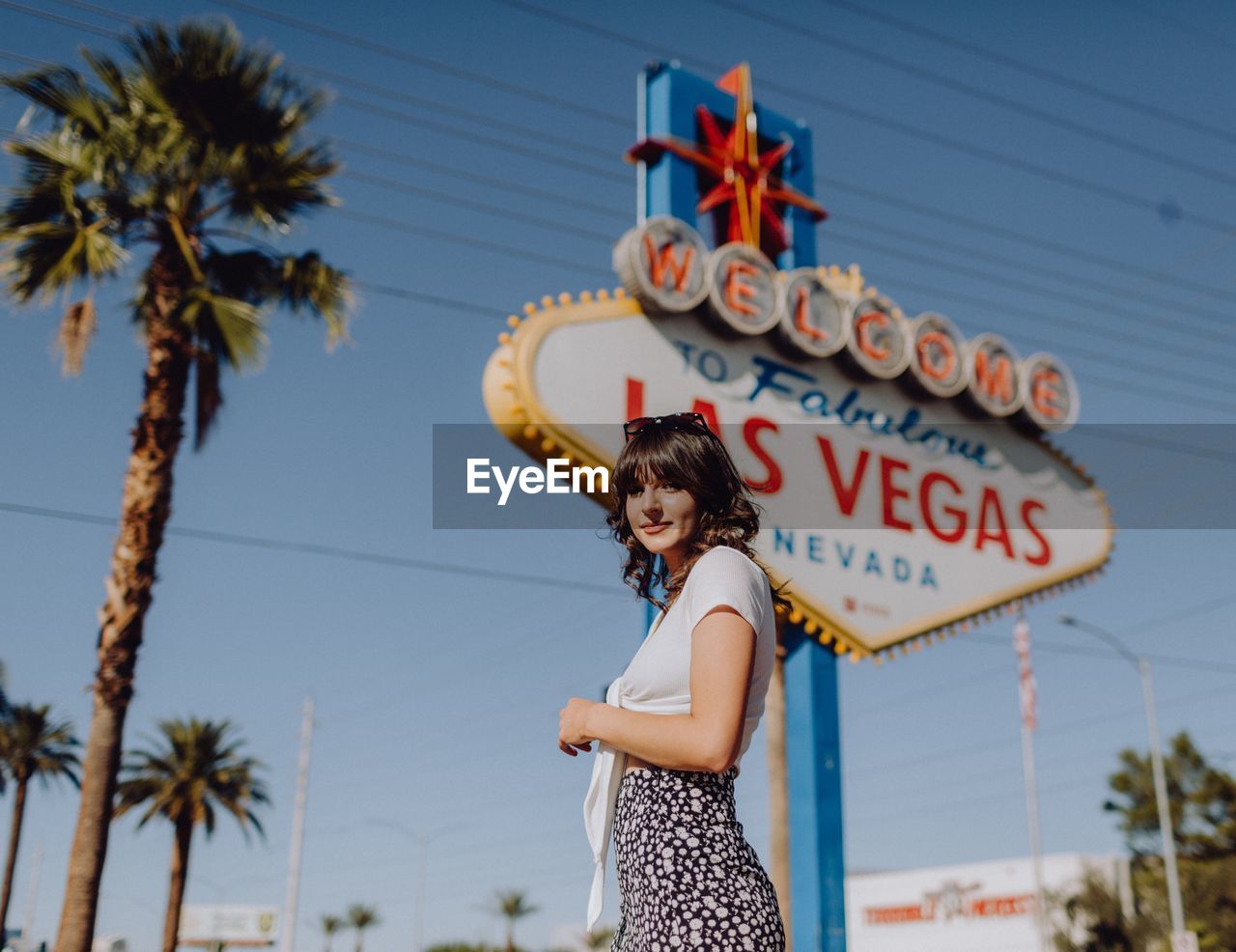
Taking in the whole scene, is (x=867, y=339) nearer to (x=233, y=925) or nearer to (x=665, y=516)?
(x=665, y=516)

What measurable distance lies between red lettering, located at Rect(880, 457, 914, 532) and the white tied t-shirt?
1225 cm

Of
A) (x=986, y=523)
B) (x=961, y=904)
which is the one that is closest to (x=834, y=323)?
(x=986, y=523)

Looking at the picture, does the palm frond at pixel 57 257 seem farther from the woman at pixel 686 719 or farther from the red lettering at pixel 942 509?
the woman at pixel 686 719

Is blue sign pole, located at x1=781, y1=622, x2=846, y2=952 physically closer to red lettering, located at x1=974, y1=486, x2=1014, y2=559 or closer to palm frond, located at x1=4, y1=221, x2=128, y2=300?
red lettering, located at x1=974, y1=486, x2=1014, y2=559

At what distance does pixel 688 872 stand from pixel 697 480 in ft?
2.31

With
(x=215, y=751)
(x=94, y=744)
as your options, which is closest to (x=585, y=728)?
(x=94, y=744)

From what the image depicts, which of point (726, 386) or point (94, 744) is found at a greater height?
point (726, 386)

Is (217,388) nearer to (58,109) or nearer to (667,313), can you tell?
(58,109)

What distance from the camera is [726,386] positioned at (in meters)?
13.7

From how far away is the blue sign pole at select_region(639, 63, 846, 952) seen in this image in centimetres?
1233

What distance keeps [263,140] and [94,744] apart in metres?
6.68

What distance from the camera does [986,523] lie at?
598 inches

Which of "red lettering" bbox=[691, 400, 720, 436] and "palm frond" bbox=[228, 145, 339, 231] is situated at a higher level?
"palm frond" bbox=[228, 145, 339, 231]

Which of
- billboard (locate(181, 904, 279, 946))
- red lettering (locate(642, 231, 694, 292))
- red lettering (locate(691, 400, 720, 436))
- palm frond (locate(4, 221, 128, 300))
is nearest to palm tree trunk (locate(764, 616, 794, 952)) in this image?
red lettering (locate(691, 400, 720, 436))
